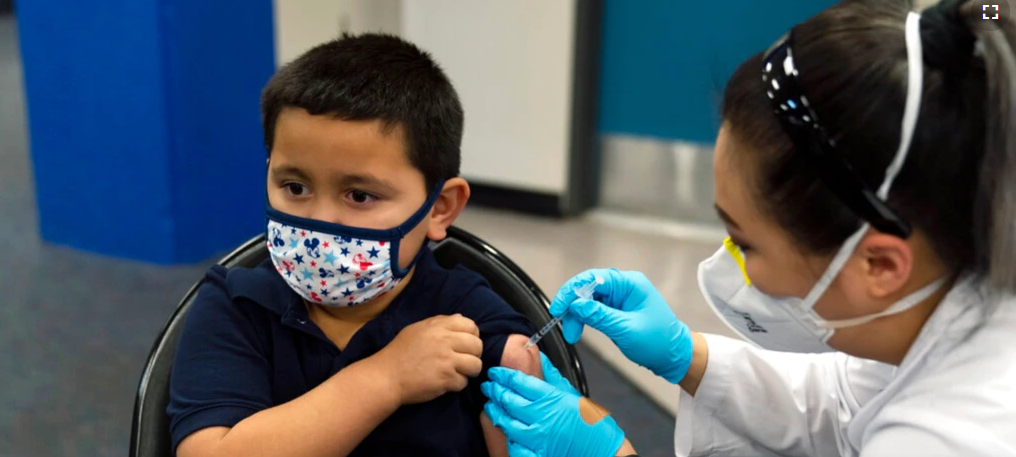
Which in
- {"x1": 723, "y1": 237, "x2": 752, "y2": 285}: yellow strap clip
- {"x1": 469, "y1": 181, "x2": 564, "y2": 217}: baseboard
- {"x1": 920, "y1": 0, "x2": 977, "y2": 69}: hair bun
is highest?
{"x1": 920, "y1": 0, "x2": 977, "y2": 69}: hair bun

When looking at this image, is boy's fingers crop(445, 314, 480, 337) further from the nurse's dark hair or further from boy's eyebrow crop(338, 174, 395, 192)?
the nurse's dark hair

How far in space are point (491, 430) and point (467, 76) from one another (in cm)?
272

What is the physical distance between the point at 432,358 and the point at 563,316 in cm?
20

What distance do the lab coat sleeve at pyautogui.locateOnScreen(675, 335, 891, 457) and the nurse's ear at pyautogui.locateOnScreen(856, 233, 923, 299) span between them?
34cm

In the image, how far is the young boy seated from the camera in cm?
99

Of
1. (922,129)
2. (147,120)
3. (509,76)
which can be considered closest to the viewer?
(922,129)

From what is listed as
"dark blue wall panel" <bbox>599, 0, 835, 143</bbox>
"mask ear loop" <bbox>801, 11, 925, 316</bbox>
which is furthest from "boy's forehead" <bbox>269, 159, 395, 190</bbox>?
"dark blue wall panel" <bbox>599, 0, 835, 143</bbox>

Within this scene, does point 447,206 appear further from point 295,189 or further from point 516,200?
point 516,200

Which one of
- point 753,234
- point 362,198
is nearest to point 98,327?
point 362,198

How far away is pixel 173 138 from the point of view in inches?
112

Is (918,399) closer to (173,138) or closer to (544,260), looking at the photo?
(544,260)

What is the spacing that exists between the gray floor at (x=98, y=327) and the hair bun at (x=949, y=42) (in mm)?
1428

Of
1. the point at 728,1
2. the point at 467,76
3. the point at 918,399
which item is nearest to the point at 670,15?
the point at 728,1

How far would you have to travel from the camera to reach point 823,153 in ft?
2.58
